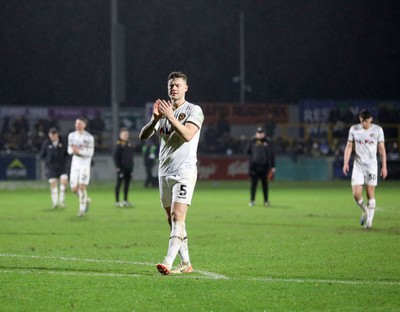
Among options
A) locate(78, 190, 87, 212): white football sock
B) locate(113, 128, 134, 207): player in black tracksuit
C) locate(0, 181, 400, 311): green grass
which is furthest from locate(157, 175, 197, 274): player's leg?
locate(113, 128, 134, 207): player in black tracksuit

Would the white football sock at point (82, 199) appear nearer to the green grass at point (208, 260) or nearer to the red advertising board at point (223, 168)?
the green grass at point (208, 260)

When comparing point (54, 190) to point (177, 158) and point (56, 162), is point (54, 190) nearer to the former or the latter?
point (56, 162)

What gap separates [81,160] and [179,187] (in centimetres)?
1215

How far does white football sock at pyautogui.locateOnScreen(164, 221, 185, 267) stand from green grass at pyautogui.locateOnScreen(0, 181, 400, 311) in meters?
0.24

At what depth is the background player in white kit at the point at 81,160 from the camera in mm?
22891

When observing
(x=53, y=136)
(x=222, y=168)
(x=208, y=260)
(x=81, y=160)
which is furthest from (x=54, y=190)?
(x=222, y=168)

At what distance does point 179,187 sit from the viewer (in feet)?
36.9

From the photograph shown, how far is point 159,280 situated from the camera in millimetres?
10648

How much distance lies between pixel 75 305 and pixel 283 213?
15434mm

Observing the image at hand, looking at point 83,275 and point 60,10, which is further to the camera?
point 60,10

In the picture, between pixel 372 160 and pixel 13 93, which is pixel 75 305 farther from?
pixel 13 93

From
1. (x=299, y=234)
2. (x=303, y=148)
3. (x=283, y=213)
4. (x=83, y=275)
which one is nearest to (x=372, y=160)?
(x=299, y=234)

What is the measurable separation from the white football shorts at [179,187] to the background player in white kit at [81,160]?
38.3 ft

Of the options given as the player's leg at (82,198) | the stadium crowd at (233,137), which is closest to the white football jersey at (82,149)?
the player's leg at (82,198)
